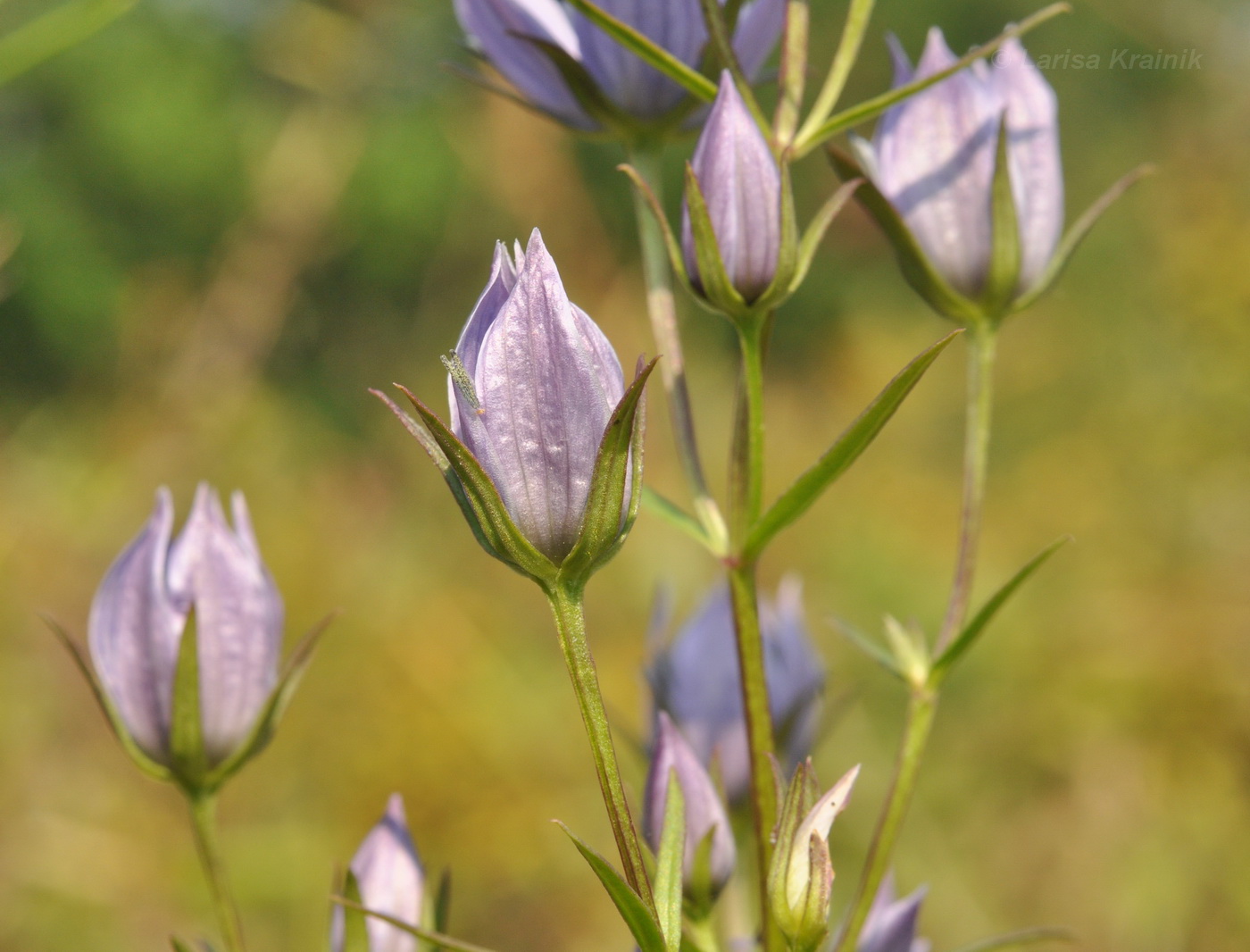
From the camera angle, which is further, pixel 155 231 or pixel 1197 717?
pixel 155 231

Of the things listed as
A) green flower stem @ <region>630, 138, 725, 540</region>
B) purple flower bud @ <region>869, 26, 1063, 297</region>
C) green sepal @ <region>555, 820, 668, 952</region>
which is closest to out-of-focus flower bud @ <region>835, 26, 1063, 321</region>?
purple flower bud @ <region>869, 26, 1063, 297</region>

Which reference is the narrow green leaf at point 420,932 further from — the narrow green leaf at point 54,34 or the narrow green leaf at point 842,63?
the narrow green leaf at point 54,34

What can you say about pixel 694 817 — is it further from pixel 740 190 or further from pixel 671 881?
pixel 740 190

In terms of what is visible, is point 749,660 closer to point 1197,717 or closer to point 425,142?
point 1197,717

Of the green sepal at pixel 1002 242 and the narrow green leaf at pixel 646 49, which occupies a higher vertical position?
the narrow green leaf at pixel 646 49

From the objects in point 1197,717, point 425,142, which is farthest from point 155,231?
point 1197,717

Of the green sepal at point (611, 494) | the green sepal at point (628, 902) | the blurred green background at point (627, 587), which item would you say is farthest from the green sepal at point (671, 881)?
the blurred green background at point (627, 587)
